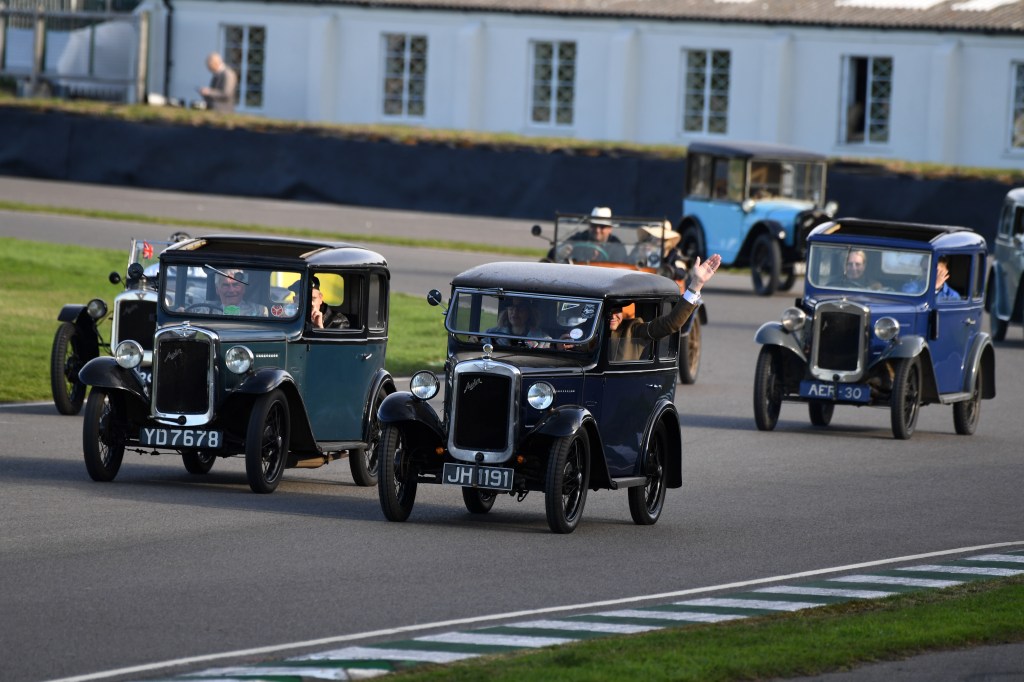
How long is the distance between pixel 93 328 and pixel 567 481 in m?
6.54

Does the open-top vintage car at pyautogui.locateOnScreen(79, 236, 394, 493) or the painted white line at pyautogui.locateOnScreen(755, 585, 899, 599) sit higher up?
the open-top vintage car at pyautogui.locateOnScreen(79, 236, 394, 493)

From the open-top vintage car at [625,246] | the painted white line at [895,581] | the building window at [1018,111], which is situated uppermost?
the building window at [1018,111]

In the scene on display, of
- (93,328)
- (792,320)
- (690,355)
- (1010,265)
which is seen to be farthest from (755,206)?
(93,328)

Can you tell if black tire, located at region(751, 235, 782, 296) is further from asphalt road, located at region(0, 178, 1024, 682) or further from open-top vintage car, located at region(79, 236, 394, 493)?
open-top vintage car, located at region(79, 236, 394, 493)

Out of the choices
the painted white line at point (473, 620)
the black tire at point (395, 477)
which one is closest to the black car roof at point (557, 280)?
the black tire at point (395, 477)

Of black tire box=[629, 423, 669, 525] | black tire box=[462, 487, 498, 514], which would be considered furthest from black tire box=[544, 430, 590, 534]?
black tire box=[462, 487, 498, 514]

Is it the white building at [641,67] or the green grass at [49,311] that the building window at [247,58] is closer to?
the white building at [641,67]

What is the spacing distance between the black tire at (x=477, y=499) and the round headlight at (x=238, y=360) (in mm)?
1794

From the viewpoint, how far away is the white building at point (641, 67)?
4503cm

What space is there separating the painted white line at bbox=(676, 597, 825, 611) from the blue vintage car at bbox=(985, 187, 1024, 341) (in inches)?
638

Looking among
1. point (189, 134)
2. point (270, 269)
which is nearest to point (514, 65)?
point (189, 134)

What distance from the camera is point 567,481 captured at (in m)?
11.4

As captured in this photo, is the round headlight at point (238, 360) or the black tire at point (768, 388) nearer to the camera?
the round headlight at point (238, 360)

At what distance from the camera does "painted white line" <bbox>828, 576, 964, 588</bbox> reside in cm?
1021
